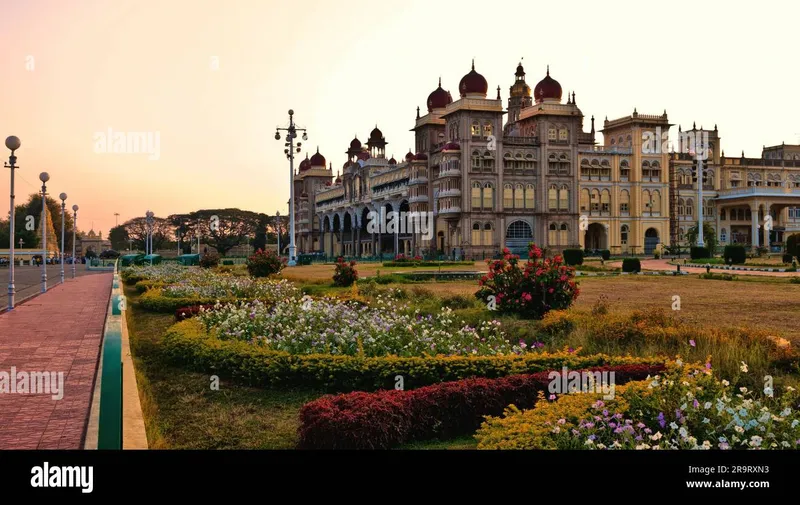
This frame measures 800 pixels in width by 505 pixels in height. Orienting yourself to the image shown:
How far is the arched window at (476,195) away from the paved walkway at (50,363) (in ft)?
142

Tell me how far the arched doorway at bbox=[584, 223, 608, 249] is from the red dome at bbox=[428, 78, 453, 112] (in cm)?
1952

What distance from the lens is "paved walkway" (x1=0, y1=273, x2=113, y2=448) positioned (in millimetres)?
7350

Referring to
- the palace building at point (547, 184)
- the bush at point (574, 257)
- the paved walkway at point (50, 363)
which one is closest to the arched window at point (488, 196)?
the palace building at point (547, 184)

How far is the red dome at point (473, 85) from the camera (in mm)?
64875

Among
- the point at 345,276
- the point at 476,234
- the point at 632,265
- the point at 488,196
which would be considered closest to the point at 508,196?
the point at 488,196

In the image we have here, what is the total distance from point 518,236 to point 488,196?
16.2ft

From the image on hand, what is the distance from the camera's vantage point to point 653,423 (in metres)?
6.27

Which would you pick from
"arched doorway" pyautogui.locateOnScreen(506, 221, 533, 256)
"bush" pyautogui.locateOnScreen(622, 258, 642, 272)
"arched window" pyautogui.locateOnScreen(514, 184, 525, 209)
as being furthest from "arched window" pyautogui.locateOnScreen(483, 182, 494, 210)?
"bush" pyautogui.locateOnScreen(622, 258, 642, 272)

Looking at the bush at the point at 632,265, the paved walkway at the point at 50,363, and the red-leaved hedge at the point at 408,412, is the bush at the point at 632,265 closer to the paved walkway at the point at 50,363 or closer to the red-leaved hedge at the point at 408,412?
the paved walkway at the point at 50,363

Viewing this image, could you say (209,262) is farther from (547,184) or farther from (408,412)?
(408,412)

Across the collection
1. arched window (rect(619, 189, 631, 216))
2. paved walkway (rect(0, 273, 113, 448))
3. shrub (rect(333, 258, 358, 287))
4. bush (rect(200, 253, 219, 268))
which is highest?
arched window (rect(619, 189, 631, 216))

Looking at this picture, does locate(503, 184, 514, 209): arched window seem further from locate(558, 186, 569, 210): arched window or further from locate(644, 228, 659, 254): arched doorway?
locate(644, 228, 659, 254): arched doorway
